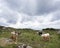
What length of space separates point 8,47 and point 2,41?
4869 millimetres

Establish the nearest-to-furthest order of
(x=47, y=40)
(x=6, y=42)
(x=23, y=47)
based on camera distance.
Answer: (x=23, y=47), (x=6, y=42), (x=47, y=40)

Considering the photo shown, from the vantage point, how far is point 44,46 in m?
33.2

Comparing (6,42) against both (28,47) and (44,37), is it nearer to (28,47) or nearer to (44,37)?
(28,47)

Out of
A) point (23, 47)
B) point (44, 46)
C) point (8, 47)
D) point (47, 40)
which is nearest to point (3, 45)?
point (8, 47)

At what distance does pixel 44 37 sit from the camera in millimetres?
40656

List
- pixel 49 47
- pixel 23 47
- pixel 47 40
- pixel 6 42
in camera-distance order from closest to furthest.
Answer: pixel 23 47
pixel 49 47
pixel 6 42
pixel 47 40

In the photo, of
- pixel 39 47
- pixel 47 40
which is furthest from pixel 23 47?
pixel 47 40

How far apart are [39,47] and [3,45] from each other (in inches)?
228

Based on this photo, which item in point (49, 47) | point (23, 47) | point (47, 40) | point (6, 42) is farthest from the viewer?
point (47, 40)

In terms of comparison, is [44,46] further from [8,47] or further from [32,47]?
[8,47]

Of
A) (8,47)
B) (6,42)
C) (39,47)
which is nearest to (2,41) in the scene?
(6,42)

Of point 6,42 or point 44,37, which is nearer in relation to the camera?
point 6,42

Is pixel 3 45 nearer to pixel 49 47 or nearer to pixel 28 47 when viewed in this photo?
pixel 28 47

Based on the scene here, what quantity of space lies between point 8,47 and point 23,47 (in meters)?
2.51
